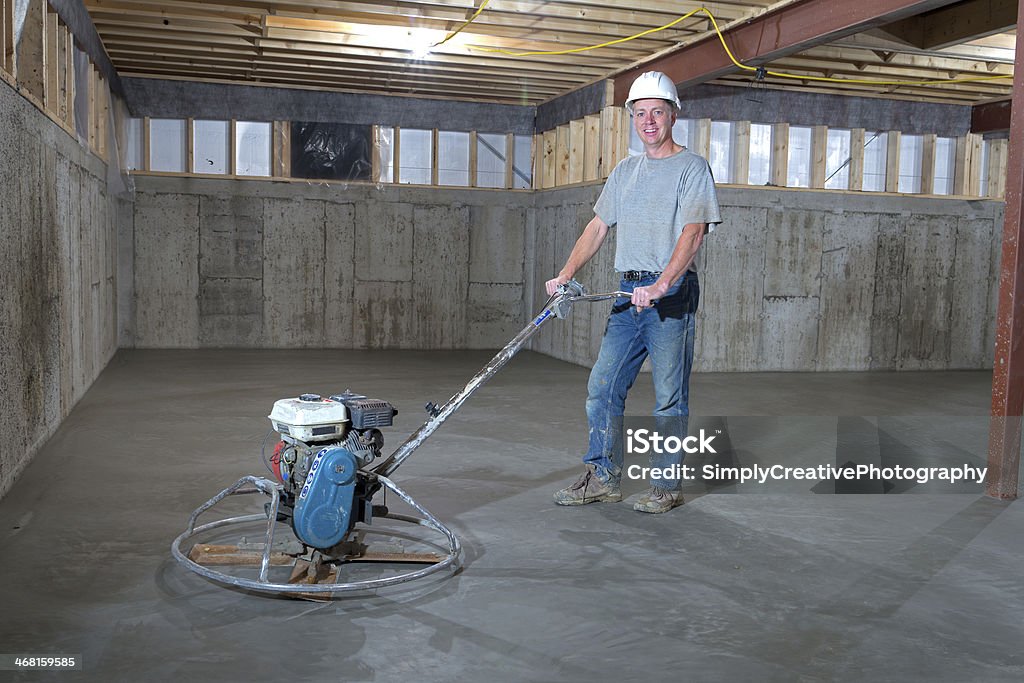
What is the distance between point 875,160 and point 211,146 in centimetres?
727

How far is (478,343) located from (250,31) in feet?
15.3

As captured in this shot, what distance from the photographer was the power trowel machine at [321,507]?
3074 millimetres

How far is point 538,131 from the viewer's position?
447 inches

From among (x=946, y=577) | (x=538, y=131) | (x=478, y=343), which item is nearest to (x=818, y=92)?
(x=538, y=131)

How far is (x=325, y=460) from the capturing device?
307 centimetres

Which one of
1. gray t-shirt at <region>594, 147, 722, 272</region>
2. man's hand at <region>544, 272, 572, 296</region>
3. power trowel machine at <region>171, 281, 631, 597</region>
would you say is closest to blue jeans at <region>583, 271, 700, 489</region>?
gray t-shirt at <region>594, 147, 722, 272</region>

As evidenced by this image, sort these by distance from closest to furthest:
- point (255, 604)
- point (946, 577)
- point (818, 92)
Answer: point (255, 604)
point (946, 577)
point (818, 92)

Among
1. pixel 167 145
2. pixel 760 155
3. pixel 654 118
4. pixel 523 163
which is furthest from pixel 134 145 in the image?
pixel 654 118

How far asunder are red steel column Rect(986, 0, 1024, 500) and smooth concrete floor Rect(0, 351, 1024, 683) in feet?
0.80

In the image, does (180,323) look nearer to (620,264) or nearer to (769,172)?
(769,172)

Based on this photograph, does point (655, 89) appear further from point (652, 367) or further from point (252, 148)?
point (252, 148)

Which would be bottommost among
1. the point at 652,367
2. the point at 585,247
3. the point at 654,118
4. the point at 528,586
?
the point at 528,586

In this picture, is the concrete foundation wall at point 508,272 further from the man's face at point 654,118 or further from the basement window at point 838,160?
the man's face at point 654,118

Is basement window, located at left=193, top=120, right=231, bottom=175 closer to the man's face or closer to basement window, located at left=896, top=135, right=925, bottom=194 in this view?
basement window, located at left=896, top=135, right=925, bottom=194
